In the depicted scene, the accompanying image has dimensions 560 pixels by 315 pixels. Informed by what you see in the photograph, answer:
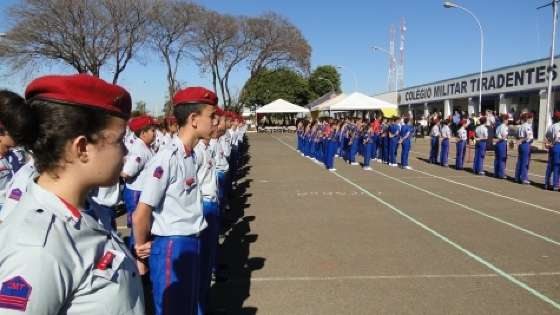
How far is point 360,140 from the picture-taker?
22750 millimetres

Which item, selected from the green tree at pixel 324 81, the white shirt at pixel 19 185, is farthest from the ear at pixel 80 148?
the green tree at pixel 324 81

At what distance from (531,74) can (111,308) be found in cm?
3251

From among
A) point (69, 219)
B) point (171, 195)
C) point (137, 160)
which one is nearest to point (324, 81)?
point (137, 160)

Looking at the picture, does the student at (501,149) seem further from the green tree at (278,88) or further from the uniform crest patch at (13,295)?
the green tree at (278,88)

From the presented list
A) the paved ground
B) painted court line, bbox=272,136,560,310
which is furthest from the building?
painted court line, bbox=272,136,560,310

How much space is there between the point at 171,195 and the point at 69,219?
6.19 ft

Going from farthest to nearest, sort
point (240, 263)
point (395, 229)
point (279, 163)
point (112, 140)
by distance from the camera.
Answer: point (279, 163)
point (395, 229)
point (240, 263)
point (112, 140)

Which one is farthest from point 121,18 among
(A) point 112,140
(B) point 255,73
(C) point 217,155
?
(A) point 112,140

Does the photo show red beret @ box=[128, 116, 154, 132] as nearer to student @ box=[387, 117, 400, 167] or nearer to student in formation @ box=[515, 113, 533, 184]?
student in formation @ box=[515, 113, 533, 184]

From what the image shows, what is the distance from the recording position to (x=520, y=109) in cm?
3222

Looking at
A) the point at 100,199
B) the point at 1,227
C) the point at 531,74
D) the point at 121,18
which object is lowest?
the point at 100,199

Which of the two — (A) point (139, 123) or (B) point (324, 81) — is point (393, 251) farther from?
(B) point (324, 81)

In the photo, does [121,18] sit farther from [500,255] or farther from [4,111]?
[4,111]

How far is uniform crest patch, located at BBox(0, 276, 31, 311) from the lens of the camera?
119cm
